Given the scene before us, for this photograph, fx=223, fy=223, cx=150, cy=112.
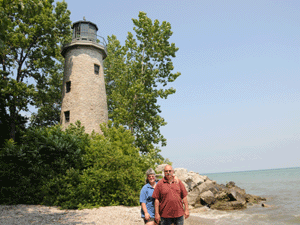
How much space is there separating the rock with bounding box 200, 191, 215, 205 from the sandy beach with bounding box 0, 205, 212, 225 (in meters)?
8.63

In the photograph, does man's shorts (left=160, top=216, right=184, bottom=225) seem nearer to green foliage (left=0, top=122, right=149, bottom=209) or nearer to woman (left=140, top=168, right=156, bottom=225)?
woman (left=140, top=168, right=156, bottom=225)

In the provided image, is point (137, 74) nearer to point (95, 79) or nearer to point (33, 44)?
point (95, 79)

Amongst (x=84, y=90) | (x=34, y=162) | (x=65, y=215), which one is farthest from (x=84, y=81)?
(x=65, y=215)

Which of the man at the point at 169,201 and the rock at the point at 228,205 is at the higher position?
the man at the point at 169,201

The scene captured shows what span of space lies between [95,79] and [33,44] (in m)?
7.91

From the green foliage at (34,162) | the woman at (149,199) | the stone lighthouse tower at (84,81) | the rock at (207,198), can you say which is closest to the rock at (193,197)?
the rock at (207,198)

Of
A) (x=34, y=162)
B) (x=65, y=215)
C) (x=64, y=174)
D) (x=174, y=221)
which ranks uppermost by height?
(x=34, y=162)

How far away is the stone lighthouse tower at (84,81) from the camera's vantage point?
2166 centimetres

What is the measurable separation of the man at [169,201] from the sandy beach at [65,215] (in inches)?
200

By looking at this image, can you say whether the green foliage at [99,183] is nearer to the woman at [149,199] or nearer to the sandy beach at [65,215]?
the sandy beach at [65,215]

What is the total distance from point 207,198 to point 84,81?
1619cm

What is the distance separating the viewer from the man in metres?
5.26

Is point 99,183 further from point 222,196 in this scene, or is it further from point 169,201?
point 222,196

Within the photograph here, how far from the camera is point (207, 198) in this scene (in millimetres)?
19984
